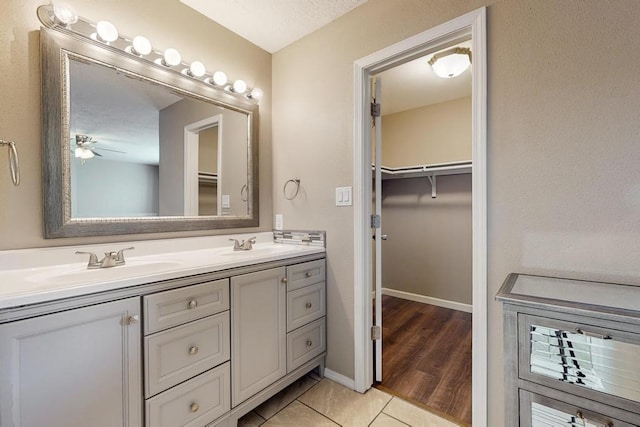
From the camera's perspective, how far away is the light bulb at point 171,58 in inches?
60.6

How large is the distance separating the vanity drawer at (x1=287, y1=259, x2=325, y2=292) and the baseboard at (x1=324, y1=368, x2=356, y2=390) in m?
0.61

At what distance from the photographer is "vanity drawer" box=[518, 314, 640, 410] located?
760 millimetres

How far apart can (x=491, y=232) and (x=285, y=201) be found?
1356 mm

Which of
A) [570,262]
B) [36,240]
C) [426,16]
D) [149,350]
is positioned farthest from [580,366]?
[36,240]

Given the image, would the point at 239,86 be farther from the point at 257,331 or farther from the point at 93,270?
the point at 257,331

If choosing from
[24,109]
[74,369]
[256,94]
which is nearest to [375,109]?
[256,94]

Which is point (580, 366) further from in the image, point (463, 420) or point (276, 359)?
point (276, 359)

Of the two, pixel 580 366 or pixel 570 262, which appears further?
pixel 570 262

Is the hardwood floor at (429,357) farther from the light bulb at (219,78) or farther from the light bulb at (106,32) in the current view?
the light bulb at (106,32)

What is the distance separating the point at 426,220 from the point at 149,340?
2.87 meters

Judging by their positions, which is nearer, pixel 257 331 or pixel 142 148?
pixel 257 331

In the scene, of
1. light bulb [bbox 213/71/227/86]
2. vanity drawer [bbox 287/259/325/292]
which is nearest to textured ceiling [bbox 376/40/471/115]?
light bulb [bbox 213/71/227/86]

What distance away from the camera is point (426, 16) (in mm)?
1441

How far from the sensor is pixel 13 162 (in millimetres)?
1125
